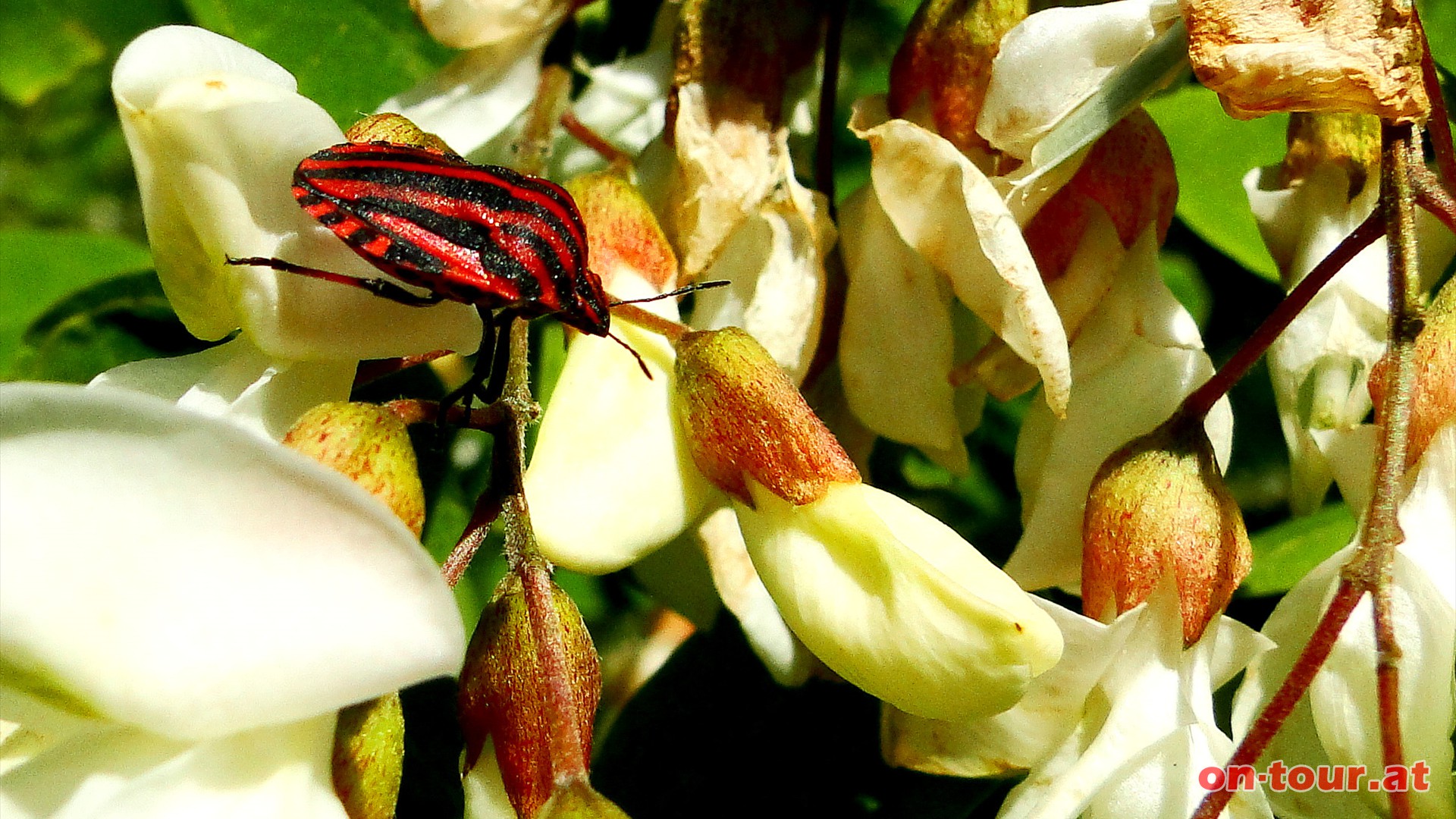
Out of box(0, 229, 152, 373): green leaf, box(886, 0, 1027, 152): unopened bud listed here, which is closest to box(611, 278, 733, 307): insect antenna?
box(886, 0, 1027, 152): unopened bud

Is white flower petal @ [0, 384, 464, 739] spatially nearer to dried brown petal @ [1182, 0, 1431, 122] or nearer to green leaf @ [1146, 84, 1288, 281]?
dried brown petal @ [1182, 0, 1431, 122]

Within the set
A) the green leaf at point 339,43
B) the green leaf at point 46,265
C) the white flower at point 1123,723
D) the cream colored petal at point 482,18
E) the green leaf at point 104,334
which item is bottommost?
the green leaf at point 46,265

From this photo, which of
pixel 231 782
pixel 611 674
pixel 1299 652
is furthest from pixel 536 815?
pixel 611 674

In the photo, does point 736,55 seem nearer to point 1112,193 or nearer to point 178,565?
point 1112,193

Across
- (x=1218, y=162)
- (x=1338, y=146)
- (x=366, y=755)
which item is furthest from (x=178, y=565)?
(x=1218, y=162)

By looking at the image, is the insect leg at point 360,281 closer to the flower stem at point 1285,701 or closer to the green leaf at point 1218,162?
the flower stem at point 1285,701

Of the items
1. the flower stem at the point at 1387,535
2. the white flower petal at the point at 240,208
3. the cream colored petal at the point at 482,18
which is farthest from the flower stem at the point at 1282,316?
the cream colored petal at the point at 482,18
